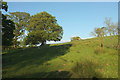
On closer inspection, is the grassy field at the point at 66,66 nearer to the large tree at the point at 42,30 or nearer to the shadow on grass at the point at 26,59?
the shadow on grass at the point at 26,59

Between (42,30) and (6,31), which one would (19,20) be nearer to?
(42,30)

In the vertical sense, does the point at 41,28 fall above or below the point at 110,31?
above

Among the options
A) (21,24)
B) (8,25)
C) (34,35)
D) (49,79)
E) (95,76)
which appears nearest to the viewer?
(95,76)

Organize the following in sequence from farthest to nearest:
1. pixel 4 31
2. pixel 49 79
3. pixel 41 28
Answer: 1. pixel 41 28
2. pixel 4 31
3. pixel 49 79

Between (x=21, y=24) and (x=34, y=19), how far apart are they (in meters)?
9.65

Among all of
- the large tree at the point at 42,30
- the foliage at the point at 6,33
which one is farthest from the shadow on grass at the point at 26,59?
the large tree at the point at 42,30

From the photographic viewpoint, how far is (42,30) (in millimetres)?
27750

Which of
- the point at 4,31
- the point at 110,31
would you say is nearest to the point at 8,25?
the point at 4,31

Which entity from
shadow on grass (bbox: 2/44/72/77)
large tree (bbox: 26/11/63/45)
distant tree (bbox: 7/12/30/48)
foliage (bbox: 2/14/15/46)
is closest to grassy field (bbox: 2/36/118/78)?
shadow on grass (bbox: 2/44/72/77)

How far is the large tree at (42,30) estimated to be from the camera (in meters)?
26.6

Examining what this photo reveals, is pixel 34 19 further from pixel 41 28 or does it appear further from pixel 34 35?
pixel 34 35

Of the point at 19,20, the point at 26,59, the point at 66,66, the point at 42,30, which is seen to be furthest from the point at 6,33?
the point at 19,20

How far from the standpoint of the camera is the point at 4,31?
13.8 metres

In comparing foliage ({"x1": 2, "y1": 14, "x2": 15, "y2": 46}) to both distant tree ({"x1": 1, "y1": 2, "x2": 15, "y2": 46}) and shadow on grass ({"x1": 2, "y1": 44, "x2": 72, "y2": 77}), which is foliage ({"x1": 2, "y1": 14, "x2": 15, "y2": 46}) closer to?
distant tree ({"x1": 1, "y1": 2, "x2": 15, "y2": 46})
